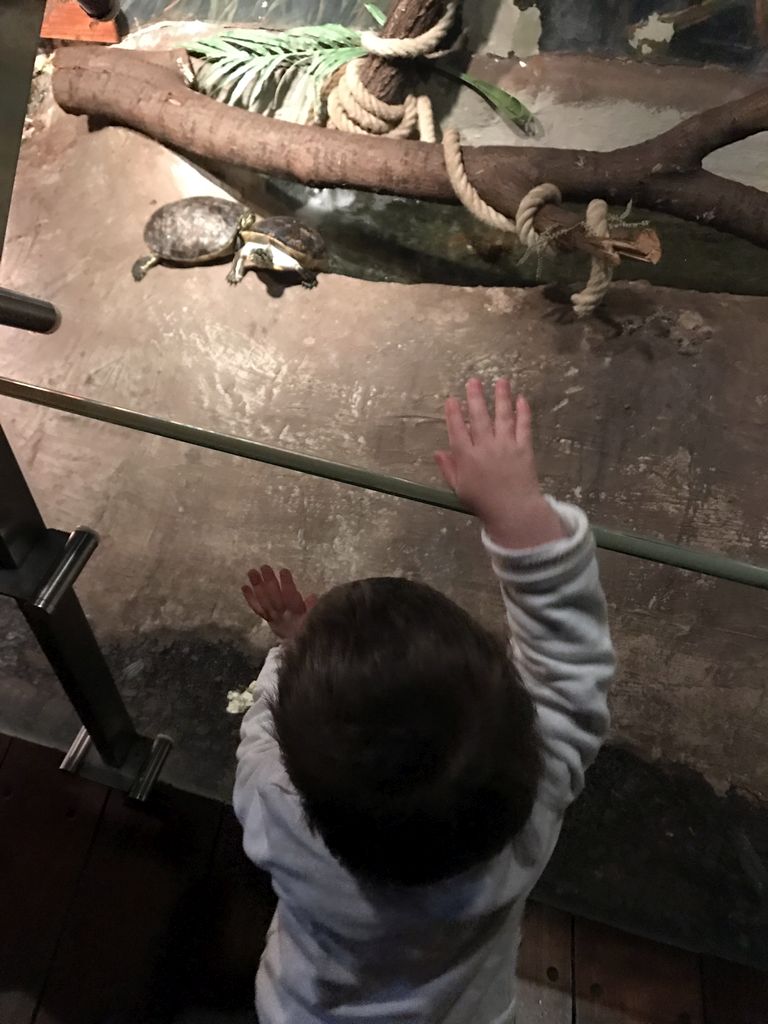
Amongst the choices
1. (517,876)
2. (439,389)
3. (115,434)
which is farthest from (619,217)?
(517,876)

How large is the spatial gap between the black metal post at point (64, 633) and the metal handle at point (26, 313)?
9 centimetres

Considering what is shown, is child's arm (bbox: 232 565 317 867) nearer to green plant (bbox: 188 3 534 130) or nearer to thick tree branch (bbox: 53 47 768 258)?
thick tree branch (bbox: 53 47 768 258)

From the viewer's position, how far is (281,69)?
2152mm

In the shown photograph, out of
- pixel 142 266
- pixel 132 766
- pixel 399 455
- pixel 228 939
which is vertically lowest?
pixel 228 939

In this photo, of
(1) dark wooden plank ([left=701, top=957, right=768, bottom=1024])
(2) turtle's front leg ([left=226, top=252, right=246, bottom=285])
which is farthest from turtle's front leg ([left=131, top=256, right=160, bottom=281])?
(1) dark wooden plank ([left=701, top=957, right=768, bottom=1024])

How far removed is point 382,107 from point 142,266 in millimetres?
844

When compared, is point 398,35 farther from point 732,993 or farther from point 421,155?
point 732,993

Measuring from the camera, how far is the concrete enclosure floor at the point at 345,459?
3.84ft

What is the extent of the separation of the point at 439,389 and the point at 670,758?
0.87 m

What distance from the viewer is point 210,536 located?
4.40 ft

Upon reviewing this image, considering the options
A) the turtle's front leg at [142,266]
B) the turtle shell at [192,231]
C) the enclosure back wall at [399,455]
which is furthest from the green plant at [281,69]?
the turtle's front leg at [142,266]

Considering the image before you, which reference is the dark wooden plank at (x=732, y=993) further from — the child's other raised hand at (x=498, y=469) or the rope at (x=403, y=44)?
the rope at (x=403, y=44)

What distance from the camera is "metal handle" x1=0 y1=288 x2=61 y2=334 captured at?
57cm

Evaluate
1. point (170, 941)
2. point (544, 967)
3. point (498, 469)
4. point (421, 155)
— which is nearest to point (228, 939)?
point (170, 941)
